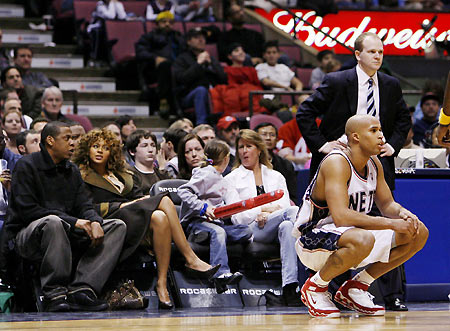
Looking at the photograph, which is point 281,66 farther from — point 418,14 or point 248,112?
point 418,14

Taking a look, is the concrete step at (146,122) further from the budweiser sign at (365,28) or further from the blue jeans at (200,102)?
the budweiser sign at (365,28)

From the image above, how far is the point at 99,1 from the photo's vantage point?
12891 millimetres

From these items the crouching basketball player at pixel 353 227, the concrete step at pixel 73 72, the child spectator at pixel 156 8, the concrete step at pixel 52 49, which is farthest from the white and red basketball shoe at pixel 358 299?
the concrete step at pixel 52 49

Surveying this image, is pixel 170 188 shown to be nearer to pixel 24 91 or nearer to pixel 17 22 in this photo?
pixel 24 91

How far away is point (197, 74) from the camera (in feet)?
37.4

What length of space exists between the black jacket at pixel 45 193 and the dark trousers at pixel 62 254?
13 cm

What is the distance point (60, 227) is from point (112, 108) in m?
5.90

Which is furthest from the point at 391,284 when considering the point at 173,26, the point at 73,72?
the point at 173,26

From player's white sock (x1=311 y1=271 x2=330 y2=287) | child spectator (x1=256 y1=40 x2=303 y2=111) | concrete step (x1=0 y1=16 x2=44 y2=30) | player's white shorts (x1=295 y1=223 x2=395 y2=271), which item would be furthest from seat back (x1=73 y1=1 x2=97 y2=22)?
player's white sock (x1=311 y1=271 x2=330 y2=287)

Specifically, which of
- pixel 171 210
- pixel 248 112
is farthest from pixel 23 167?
pixel 248 112

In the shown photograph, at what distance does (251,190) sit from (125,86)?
5856 millimetres

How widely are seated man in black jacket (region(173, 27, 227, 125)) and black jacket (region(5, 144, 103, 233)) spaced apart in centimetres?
442

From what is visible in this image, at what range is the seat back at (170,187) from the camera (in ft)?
23.6

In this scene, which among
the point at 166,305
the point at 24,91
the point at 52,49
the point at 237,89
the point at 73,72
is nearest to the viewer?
the point at 166,305
